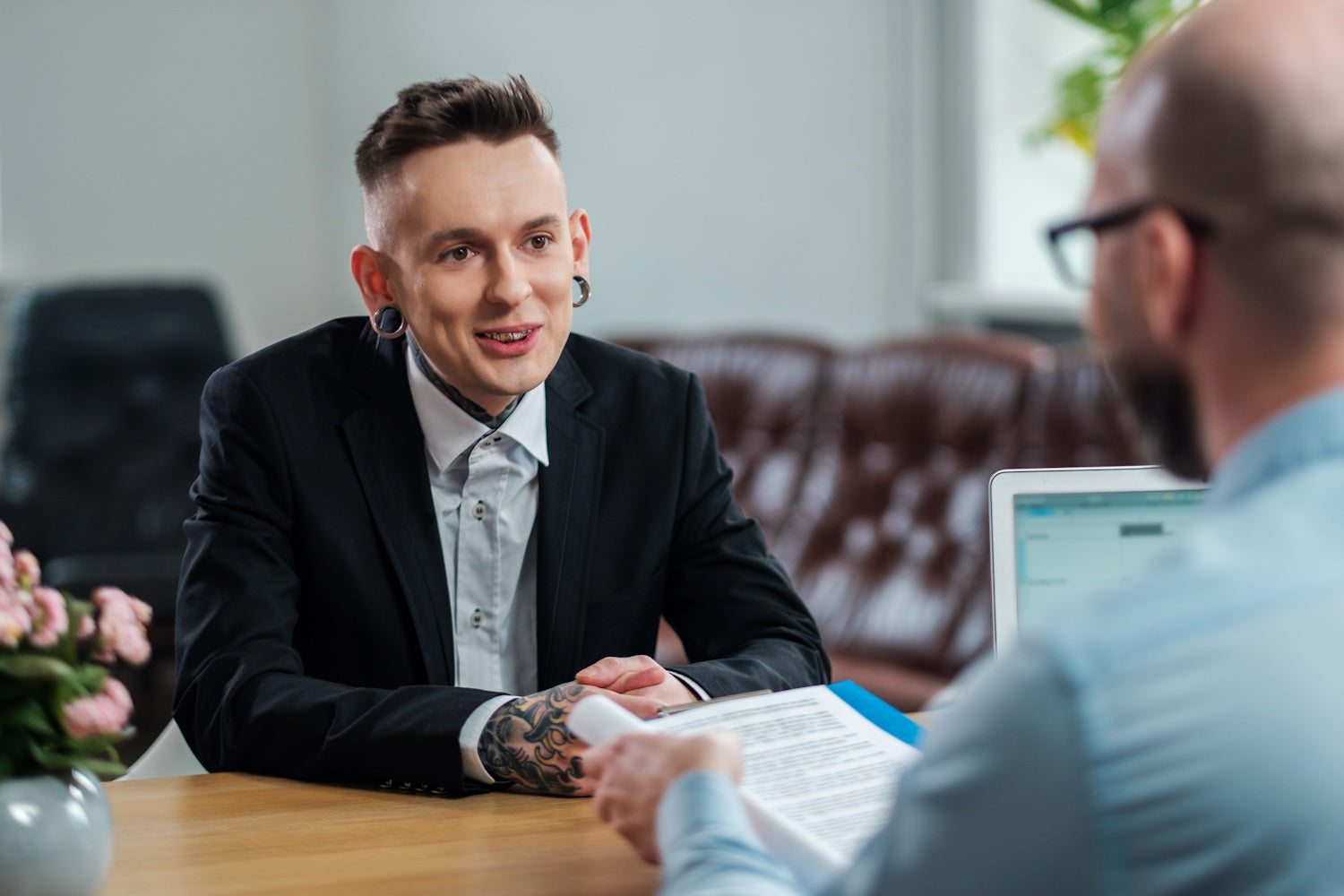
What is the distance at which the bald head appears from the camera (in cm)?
69

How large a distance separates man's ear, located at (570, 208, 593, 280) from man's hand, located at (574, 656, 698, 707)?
1.63 ft

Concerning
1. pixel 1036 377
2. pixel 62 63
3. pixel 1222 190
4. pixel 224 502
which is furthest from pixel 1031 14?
pixel 1222 190

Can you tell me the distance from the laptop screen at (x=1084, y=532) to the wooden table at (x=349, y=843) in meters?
0.50

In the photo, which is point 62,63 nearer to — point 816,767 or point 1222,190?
point 816,767

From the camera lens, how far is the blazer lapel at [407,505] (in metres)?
1.51

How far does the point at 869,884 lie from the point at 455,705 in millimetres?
679

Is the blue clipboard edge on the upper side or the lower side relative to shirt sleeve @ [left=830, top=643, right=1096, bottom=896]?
lower

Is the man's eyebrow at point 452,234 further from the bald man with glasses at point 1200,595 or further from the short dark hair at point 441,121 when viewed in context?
the bald man with glasses at point 1200,595

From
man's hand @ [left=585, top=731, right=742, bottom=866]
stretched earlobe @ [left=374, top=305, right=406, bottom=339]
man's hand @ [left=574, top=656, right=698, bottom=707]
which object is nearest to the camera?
man's hand @ [left=585, top=731, right=742, bottom=866]

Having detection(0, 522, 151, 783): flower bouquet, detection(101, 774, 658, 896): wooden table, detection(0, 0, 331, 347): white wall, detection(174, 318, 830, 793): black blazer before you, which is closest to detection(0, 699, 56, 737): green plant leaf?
detection(0, 522, 151, 783): flower bouquet

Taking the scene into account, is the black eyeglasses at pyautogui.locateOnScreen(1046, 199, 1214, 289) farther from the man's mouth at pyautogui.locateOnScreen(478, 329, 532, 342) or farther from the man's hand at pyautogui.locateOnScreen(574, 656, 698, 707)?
the man's mouth at pyautogui.locateOnScreen(478, 329, 532, 342)

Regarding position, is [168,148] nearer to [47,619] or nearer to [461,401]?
[461,401]

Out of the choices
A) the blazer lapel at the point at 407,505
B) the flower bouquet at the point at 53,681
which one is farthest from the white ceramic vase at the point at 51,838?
the blazer lapel at the point at 407,505

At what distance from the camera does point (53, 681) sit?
931mm
